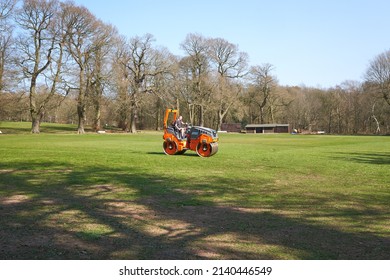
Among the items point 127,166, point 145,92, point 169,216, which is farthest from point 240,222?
point 145,92

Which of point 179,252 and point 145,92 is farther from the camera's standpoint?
point 145,92

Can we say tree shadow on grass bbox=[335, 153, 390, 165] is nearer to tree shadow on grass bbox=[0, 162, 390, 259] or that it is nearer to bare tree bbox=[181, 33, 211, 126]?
tree shadow on grass bbox=[0, 162, 390, 259]

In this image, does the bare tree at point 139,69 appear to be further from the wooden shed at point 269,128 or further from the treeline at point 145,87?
the wooden shed at point 269,128

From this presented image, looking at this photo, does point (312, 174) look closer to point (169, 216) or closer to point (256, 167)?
point (256, 167)

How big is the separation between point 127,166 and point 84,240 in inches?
361

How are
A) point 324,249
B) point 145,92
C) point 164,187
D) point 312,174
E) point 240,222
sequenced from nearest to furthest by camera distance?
point 324,249 → point 240,222 → point 164,187 → point 312,174 → point 145,92

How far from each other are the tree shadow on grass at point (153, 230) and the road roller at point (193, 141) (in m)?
9.71

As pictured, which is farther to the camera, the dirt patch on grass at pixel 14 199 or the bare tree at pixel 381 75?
the bare tree at pixel 381 75

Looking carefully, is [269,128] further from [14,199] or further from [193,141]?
[14,199]

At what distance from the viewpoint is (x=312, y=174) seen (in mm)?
12945

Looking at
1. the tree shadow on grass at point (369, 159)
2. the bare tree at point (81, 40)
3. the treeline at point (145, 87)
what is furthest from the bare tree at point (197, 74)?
the tree shadow on grass at point (369, 159)

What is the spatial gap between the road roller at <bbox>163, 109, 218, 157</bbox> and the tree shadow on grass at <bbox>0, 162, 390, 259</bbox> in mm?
9707

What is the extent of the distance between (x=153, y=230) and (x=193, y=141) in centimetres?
1367

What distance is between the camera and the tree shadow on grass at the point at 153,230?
4.74m
